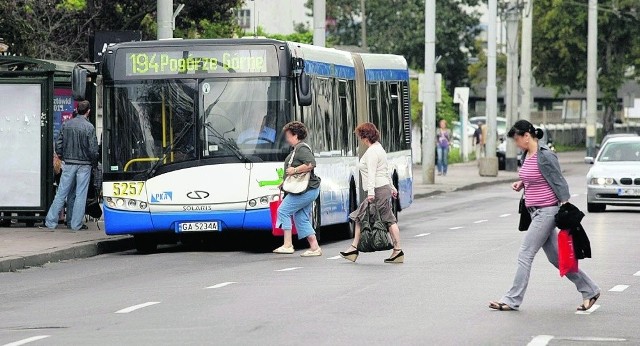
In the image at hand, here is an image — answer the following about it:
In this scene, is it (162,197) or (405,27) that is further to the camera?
(405,27)

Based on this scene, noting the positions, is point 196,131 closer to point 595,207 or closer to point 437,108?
point 595,207

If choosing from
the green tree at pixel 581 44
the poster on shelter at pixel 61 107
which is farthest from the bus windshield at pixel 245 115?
the green tree at pixel 581 44

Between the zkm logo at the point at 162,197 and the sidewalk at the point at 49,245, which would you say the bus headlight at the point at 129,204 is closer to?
the zkm logo at the point at 162,197

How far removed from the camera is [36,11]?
131 ft

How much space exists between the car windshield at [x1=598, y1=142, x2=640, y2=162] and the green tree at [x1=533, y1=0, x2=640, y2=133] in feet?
165

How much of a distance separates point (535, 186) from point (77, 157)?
11428mm

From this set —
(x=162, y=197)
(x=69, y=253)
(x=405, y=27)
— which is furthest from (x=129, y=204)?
(x=405, y=27)

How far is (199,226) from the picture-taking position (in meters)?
22.4

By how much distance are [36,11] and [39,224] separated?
45.5 feet

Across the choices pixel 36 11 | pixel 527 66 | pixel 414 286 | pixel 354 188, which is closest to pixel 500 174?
pixel 527 66

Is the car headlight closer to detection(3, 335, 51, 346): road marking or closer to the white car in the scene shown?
the white car

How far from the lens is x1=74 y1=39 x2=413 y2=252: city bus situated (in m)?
22.4

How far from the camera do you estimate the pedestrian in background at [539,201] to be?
48.5 ft

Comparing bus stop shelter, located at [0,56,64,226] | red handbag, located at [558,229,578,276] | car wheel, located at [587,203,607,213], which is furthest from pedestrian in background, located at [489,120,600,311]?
car wheel, located at [587,203,607,213]
